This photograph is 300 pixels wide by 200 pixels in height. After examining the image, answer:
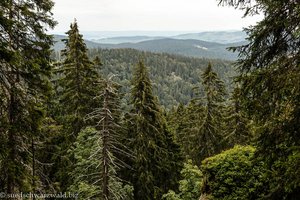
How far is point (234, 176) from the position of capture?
11.9 m

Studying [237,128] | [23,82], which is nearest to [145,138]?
[237,128]

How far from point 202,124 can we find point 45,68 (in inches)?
737

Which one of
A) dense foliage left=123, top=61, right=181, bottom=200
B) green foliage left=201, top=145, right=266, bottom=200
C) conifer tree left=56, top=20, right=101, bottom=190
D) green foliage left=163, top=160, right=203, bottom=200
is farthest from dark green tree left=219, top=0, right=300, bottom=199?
dense foliage left=123, top=61, right=181, bottom=200

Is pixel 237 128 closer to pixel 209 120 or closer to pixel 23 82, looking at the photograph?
pixel 209 120

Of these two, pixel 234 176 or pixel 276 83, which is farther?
pixel 234 176

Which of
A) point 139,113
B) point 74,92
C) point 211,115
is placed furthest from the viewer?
point 211,115

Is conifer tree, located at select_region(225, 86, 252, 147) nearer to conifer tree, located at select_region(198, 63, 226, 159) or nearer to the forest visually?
conifer tree, located at select_region(198, 63, 226, 159)

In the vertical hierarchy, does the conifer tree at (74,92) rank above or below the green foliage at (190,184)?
above

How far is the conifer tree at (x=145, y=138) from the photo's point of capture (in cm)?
2383

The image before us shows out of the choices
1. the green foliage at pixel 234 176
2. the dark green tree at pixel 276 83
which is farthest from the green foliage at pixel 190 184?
the dark green tree at pixel 276 83

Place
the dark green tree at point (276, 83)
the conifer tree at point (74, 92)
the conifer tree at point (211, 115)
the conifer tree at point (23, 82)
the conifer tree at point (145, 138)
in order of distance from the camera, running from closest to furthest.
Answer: the dark green tree at point (276, 83), the conifer tree at point (23, 82), the conifer tree at point (74, 92), the conifer tree at point (145, 138), the conifer tree at point (211, 115)

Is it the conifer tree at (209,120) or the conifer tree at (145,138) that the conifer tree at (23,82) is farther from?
the conifer tree at (209,120)

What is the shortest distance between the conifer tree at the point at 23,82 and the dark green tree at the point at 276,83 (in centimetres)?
677

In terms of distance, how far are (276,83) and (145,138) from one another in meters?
17.0
